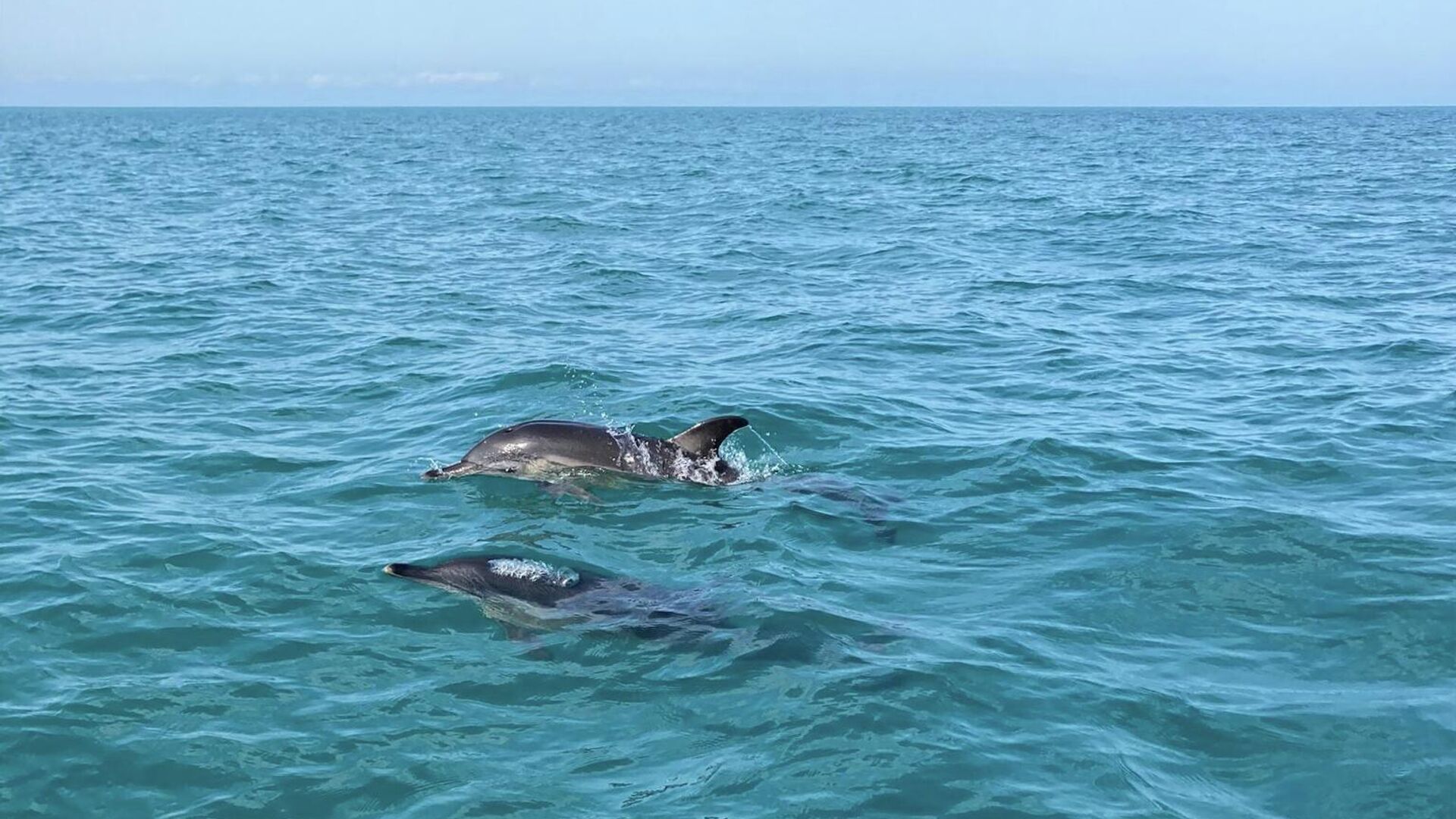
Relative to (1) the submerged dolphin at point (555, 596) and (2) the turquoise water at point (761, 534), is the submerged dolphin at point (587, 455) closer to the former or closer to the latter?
(2) the turquoise water at point (761, 534)

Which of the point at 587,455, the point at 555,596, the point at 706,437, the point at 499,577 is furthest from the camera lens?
the point at 587,455

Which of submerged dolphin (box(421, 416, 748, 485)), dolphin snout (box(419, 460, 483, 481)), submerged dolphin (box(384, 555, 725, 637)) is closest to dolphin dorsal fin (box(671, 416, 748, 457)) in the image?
submerged dolphin (box(421, 416, 748, 485))

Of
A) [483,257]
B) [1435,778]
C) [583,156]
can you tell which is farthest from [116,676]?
[583,156]

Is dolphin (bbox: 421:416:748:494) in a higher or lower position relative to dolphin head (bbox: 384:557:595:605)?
higher

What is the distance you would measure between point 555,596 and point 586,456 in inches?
138

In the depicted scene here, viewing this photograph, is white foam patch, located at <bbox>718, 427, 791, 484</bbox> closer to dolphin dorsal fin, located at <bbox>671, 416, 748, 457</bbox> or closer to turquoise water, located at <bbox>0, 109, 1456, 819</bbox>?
turquoise water, located at <bbox>0, 109, 1456, 819</bbox>

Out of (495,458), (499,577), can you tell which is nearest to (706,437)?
(495,458)

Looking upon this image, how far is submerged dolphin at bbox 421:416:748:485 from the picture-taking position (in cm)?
1420

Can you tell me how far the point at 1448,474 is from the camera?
47.6ft

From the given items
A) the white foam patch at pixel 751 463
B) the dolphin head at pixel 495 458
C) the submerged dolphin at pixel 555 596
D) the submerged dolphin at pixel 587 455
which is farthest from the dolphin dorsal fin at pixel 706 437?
the submerged dolphin at pixel 555 596

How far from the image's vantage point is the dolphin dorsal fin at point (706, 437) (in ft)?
45.0

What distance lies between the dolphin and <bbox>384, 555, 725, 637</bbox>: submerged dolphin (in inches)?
110

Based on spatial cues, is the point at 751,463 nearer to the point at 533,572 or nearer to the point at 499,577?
the point at 533,572

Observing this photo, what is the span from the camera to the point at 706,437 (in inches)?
554
